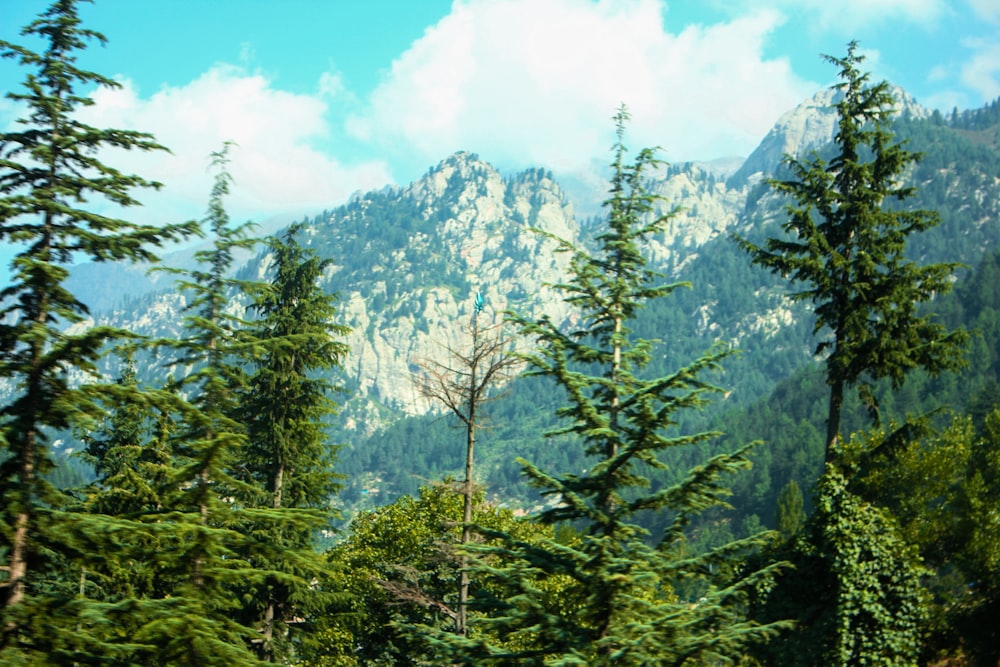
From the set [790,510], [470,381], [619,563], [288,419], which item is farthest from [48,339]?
[790,510]

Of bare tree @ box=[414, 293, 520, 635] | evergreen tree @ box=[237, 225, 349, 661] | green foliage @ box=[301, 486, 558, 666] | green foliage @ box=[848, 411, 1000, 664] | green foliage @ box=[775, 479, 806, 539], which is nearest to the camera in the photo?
green foliage @ box=[848, 411, 1000, 664]

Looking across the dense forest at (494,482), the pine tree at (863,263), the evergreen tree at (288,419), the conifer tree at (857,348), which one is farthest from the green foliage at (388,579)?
the pine tree at (863,263)

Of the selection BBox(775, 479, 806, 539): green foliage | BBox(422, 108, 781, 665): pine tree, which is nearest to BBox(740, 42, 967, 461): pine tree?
BBox(422, 108, 781, 665): pine tree

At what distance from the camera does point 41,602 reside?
26.1ft

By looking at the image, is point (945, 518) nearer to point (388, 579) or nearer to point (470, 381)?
point (470, 381)

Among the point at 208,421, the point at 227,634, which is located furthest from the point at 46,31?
the point at 227,634

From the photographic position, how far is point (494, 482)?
79.4 ft

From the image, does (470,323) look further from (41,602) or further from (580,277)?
(41,602)

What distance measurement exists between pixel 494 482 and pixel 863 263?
12.2 meters

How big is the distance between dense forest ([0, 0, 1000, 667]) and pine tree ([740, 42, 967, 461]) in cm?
8

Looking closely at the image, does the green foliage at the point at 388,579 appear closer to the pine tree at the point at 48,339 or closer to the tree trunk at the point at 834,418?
the tree trunk at the point at 834,418

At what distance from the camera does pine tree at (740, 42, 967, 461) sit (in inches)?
788

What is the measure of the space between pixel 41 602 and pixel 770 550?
18.7 meters

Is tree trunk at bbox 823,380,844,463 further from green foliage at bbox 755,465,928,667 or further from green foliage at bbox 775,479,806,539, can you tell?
green foliage at bbox 775,479,806,539
